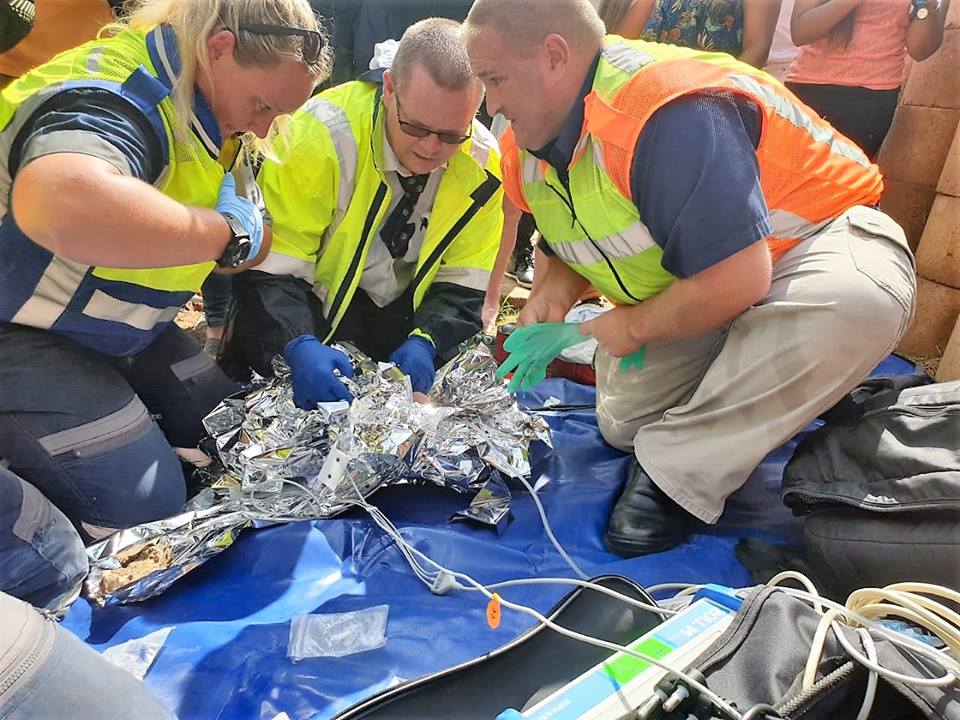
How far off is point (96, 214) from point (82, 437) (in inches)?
20.1

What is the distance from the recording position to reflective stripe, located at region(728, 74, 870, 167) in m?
1.10

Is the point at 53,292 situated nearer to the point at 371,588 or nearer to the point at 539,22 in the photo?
the point at 371,588

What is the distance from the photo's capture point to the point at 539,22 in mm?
1136

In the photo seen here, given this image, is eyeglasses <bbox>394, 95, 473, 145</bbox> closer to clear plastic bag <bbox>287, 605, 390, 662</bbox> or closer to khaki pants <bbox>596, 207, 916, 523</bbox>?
khaki pants <bbox>596, 207, 916, 523</bbox>

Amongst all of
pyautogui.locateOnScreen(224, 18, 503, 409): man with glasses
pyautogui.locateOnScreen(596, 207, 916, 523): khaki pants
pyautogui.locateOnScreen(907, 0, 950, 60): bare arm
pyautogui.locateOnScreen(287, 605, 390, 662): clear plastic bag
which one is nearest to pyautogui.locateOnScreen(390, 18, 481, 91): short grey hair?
pyautogui.locateOnScreen(224, 18, 503, 409): man with glasses

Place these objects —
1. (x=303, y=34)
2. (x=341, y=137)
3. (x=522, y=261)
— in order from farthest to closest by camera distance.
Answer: (x=522, y=261) < (x=341, y=137) < (x=303, y=34)

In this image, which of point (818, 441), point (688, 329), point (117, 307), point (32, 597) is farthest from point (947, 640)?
point (117, 307)

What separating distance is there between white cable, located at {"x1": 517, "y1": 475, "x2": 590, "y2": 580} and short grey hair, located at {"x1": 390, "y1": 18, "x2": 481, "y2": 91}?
0.84 meters

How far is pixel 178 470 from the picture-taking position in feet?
4.46

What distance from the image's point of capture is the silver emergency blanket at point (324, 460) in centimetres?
109

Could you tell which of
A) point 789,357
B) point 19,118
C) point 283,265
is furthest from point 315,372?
point 789,357

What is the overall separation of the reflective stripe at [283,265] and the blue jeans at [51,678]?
39.3 inches

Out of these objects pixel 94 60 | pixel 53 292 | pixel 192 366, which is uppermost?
pixel 94 60

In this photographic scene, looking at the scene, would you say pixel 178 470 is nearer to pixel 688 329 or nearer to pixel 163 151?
pixel 163 151
